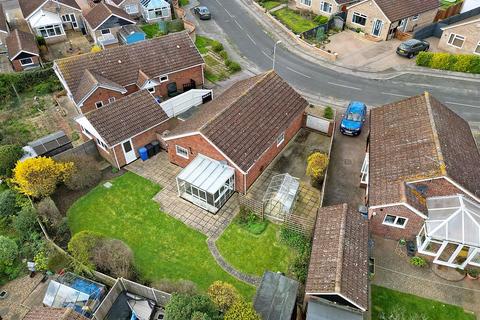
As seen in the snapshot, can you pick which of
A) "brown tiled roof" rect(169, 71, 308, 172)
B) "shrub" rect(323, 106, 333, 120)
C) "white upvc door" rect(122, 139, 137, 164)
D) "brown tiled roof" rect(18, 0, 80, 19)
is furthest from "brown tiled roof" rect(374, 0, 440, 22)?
"brown tiled roof" rect(18, 0, 80, 19)

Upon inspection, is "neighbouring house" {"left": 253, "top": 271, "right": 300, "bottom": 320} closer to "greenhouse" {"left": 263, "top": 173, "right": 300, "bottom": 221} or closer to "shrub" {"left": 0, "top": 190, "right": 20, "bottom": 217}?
"greenhouse" {"left": 263, "top": 173, "right": 300, "bottom": 221}

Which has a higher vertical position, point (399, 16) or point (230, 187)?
point (399, 16)

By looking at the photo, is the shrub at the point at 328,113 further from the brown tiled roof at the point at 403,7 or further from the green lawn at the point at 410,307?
the brown tiled roof at the point at 403,7

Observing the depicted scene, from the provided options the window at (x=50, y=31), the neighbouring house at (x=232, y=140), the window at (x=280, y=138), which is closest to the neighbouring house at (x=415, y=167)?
the window at (x=280, y=138)

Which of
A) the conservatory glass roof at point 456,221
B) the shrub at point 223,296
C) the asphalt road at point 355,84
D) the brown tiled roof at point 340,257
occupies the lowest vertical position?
the asphalt road at point 355,84

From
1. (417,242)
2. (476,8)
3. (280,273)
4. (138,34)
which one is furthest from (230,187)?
(476,8)

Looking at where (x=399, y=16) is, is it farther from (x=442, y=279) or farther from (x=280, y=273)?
(x=280, y=273)
